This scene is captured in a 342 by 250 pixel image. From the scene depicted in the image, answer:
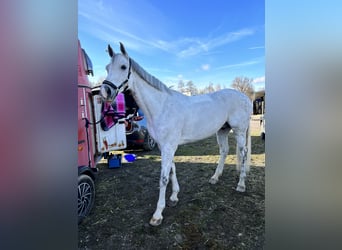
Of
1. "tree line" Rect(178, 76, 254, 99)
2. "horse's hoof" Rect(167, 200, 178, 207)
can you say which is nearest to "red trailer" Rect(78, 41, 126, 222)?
"horse's hoof" Rect(167, 200, 178, 207)

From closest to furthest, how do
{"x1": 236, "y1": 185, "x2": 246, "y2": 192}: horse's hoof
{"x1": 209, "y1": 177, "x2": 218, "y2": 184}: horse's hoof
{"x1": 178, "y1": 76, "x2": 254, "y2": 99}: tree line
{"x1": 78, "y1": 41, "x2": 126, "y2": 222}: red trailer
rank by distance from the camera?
{"x1": 78, "y1": 41, "x2": 126, "y2": 222}: red trailer → {"x1": 236, "y1": 185, "x2": 246, "y2": 192}: horse's hoof → {"x1": 209, "y1": 177, "x2": 218, "y2": 184}: horse's hoof → {"x1": 178, "y1": 76, "x2": 254, "y2": 99}: tree line

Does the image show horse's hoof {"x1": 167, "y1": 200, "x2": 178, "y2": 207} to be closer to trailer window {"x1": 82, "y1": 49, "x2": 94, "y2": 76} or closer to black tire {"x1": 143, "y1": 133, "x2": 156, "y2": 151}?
trailer window {"x1": 82, "y1": 49, "x2": 94, "y2": 76}

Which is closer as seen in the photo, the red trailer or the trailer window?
the red trailer

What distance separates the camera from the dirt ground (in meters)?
1.60

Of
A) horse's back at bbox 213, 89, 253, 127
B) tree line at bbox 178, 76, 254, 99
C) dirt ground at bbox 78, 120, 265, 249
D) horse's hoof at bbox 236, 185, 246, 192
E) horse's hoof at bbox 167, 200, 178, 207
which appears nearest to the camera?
dirt ground at bbox 78, 120, 265, 249

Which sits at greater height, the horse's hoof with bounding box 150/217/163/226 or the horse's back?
the horse's back

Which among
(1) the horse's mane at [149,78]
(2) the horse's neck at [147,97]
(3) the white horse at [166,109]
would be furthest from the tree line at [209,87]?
(2) the horse's neck at [147,97]

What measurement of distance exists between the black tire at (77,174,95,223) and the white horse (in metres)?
0.74

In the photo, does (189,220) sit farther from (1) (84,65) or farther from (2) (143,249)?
(1) (84,65)

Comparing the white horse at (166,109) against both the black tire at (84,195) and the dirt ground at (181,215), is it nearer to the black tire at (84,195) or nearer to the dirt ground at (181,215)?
the dirt ground at (181,215)

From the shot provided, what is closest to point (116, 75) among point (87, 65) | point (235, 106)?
point (87, 65)

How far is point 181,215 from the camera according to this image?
1.98m

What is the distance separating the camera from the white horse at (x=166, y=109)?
5.54ft

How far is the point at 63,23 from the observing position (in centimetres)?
59
